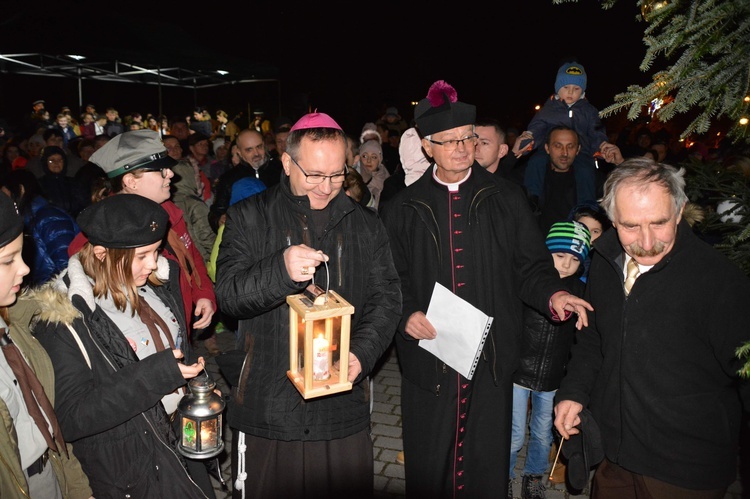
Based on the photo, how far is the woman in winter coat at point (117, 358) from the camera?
262 cm

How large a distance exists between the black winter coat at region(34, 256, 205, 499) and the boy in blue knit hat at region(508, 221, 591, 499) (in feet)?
8.22

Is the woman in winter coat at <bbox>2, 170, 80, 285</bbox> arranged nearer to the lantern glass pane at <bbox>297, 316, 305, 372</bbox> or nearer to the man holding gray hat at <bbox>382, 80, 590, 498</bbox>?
the lantern glass pane at <bbox>297, 316, 305, 372</bbox>

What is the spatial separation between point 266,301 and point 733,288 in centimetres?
223

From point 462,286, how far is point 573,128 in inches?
162

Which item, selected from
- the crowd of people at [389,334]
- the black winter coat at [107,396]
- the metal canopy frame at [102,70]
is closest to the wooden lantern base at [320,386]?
the crowd of people at [389,334]

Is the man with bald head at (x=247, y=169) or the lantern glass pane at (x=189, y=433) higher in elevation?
the man with bald head at (x=247, y=169)

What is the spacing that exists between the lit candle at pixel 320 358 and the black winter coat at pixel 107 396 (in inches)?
24.9

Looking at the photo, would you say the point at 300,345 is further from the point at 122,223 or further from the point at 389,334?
the point at 122,223

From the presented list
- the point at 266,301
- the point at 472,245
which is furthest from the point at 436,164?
the point at 266,301

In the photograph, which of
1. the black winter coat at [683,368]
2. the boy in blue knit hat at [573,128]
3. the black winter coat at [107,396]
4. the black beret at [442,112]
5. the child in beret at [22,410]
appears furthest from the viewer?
the boy in blue knit hat at [573,128]

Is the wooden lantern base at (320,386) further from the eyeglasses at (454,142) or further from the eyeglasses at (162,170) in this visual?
the eyeglasses at (162,170)

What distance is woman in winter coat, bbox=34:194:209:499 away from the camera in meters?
2.62

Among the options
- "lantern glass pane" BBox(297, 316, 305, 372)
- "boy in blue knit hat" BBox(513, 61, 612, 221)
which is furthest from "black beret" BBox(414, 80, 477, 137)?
"boy in blue knit hat" BBox(513, 61, 612, 221)

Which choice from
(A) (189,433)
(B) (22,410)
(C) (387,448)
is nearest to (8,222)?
(B) (22,410)
